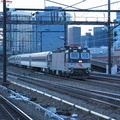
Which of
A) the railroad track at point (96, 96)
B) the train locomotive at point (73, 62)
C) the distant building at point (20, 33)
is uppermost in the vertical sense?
the distant building at point (20, 33)

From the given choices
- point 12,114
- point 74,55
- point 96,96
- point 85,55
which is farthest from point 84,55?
point 12,114

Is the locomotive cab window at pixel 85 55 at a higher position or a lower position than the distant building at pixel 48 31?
lower

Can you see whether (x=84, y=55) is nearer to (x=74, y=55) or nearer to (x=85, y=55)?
(x=85, y=55)

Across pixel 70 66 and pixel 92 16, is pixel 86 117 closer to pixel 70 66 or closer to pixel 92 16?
pixel 70 66

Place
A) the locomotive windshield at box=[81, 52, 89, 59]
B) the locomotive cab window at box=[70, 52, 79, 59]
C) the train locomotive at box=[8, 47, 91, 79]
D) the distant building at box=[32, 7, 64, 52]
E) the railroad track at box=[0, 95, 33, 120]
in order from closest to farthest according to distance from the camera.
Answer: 1. the railroad track at box=[0, 95, 33, 120]
2. the train locomotive at box=[8, 47, 91, 79]
3. the locomotive cab window at box=[70, 52, 79, 59]
4. the locomotive windshield at box=[81, 52, 89, 59]
5. the distant building at box=[32, 7, 64, 52]

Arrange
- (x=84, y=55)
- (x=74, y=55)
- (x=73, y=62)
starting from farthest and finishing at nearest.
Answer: (x=84, y=55), (x=74, y=55), (x=73, y=62)

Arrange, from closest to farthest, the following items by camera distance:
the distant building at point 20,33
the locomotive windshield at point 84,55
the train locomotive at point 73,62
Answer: the train locomotive at point 73,62
the locomotive windshield at point 84,55
the distant building at point 20,33

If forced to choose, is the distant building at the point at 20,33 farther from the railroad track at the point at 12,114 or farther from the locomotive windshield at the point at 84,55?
the railroad track at the point at 12,114

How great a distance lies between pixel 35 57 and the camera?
41.1 m

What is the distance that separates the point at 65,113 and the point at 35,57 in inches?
1249

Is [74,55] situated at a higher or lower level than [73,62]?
higher

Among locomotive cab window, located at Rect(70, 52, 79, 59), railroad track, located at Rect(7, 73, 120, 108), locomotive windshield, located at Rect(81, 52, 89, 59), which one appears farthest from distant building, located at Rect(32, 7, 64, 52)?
railroad track, located at Rect(7, 73, 120, 108)

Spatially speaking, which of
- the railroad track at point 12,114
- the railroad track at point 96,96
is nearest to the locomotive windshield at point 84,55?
the railroad track at point 96,96

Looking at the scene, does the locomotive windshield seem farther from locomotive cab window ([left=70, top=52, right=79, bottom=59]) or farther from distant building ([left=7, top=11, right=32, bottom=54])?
distant building ([left=7, top=11, right=32, bottom=54])
